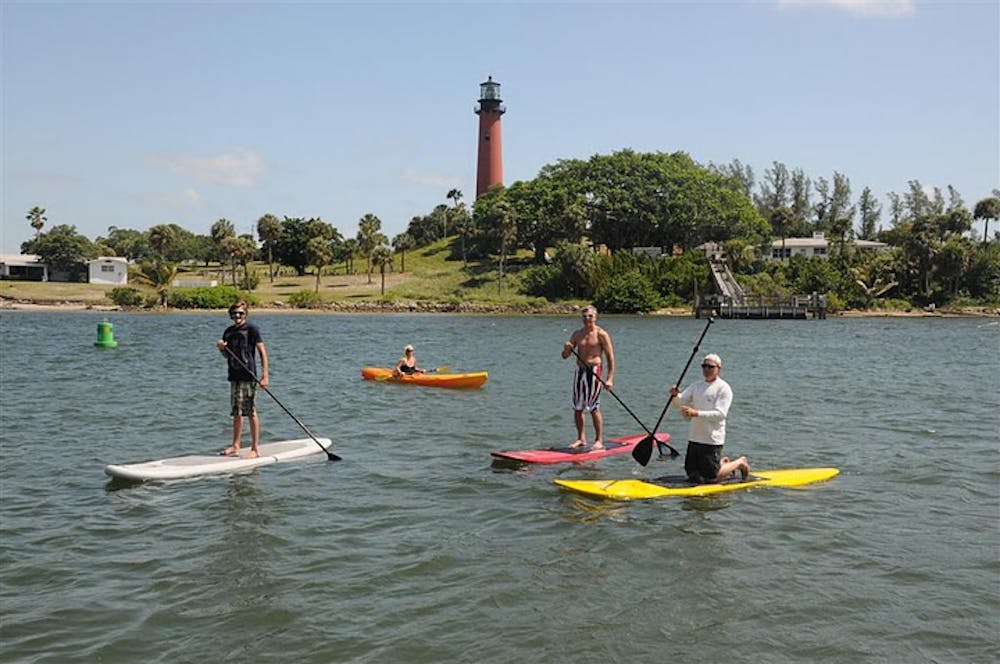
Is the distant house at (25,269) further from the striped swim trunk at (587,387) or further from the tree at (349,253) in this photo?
the striped swim trunk at (587,387)

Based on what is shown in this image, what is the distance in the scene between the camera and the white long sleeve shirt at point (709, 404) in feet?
34.3

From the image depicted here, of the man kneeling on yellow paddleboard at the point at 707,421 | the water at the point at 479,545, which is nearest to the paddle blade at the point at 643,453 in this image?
the water at the point at 479,545

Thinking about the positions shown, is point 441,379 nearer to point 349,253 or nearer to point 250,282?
point 250,282

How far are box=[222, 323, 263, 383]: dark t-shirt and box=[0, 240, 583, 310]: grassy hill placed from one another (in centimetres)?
6840

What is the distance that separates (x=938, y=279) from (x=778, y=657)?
90137 mm

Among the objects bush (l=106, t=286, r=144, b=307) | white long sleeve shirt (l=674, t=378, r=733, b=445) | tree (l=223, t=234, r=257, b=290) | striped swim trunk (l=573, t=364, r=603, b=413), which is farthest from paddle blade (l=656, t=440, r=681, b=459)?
tree (l=223, t=234, r=257, b=290)

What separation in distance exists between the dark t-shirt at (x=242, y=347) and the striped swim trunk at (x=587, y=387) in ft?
15.8

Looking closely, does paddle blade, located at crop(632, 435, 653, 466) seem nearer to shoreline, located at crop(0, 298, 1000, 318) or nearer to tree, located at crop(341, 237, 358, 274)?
shoreline, located at crop(0, 298, 1000, 318)

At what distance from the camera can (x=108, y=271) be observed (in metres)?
92.8

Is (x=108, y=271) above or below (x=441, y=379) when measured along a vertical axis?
above

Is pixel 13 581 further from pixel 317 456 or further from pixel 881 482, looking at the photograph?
pixel 881 482

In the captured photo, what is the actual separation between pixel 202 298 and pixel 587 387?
7310 centimetres

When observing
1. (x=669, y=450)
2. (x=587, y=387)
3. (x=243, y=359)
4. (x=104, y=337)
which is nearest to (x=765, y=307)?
(x=104, y=337)

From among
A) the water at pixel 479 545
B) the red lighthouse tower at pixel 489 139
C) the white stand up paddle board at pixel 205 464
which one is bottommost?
the water at pixel 479 545
